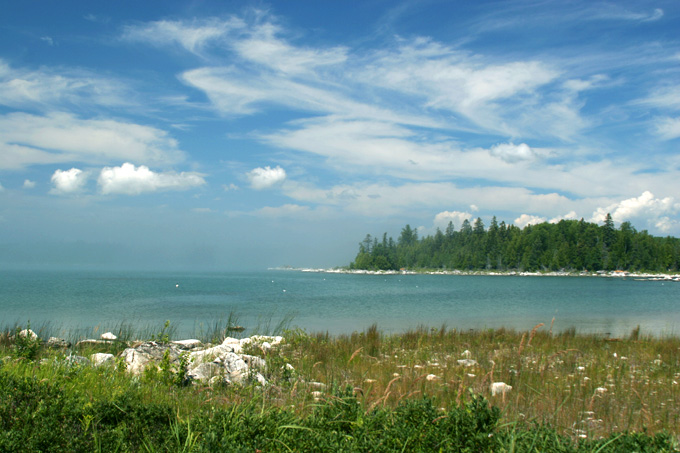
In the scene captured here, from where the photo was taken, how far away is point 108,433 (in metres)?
3.85

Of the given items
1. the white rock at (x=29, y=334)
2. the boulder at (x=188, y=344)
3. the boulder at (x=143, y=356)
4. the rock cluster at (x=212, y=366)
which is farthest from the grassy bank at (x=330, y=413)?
the boulder at (x=188, y=344)

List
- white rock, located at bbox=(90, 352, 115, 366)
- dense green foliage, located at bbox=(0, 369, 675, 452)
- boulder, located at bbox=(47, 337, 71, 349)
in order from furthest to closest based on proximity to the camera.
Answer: boulder, located at bbox=(47, 337, 71, 349) < white rock, located at bbox=(90, 352, 115, 366) < dense green foliage, located at bbox=(0, 369, 675, 452)

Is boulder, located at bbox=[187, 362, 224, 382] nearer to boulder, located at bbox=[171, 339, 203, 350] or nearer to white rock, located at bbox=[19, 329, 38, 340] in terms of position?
white rock, located at bbox=[19, 329, 38, 340]

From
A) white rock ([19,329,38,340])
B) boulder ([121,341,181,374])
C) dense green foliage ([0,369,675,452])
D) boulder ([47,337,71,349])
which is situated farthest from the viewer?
boulder ([47,337,71,349])

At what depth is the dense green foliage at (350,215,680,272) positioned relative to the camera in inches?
5335

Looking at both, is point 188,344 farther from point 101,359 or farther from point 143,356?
point 143,356

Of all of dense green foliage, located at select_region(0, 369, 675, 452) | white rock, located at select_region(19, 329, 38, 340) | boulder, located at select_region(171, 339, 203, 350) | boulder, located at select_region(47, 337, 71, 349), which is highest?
dense green foliage, located at select_region(0, 369, 675, 452)

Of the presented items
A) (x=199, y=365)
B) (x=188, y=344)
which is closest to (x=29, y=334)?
→ (x=199, y=365)

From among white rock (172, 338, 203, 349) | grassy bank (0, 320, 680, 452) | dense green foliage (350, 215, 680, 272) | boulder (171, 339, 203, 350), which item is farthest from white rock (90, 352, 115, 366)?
dense green foliage (350, 215, 680, 272)

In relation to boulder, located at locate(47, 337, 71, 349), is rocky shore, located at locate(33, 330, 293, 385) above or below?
above

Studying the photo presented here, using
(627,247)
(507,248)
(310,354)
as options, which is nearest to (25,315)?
(310,354)

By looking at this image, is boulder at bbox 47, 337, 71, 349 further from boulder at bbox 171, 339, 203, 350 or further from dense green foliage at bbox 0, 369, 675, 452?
dense green foliage at bbox 0, 369, 675, 452

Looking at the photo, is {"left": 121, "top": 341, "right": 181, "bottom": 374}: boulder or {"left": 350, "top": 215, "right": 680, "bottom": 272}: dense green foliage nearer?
{"left": 121, "top": 341, "right": 181, "bottom": 374}: boulder

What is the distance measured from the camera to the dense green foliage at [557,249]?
135500mm
